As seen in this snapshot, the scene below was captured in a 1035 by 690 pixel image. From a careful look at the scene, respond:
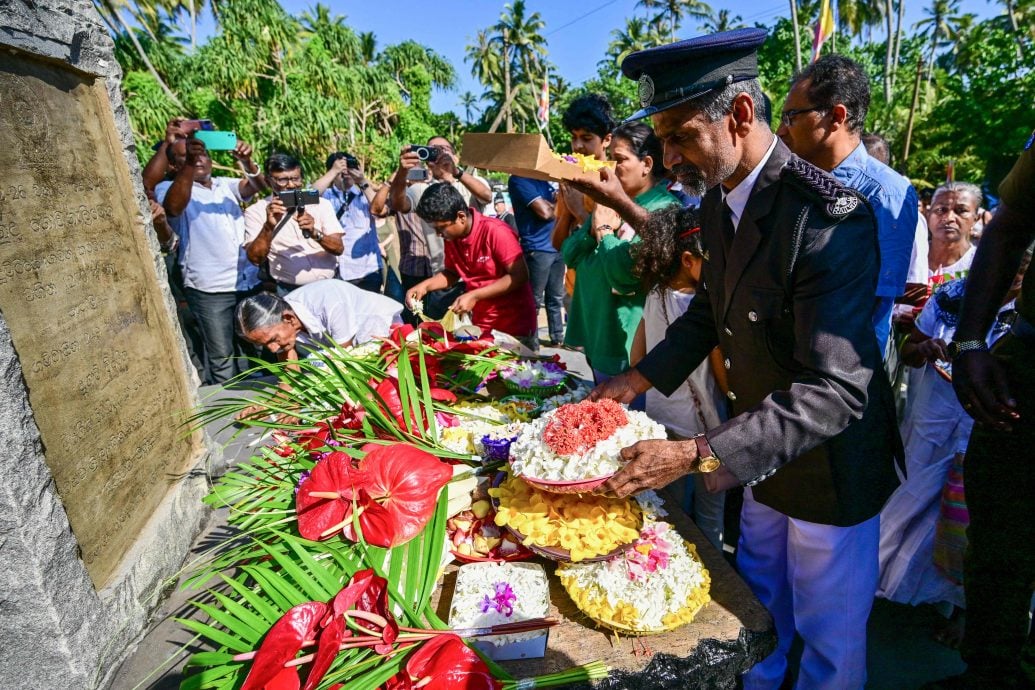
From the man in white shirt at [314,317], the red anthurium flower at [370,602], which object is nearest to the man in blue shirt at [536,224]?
the man in white shirt at [314,317]

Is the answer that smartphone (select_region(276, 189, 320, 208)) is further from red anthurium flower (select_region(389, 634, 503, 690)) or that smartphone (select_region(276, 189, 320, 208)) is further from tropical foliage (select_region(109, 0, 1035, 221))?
tropical foliage (select_region(109, 0, 1035, 221))

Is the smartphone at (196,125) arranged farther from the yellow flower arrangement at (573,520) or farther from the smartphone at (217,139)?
the yellow flower arrangement at (573,520)

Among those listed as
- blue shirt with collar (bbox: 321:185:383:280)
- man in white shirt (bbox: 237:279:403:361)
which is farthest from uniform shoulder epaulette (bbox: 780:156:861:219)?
blue shirt with collar (bbox: 321:185:383:280)

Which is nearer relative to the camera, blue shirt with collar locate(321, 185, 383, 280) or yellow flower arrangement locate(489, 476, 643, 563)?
yellow flower arrangement locate(489, 476, 643, 563)

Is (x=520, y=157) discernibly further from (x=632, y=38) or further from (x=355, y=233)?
(x=632, y=38)

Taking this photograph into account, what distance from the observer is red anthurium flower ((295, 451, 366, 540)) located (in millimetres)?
1517

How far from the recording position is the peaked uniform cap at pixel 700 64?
136 cm

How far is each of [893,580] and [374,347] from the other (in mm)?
2673

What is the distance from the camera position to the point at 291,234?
4.59 metres

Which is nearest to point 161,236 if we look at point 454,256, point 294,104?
point 454,256

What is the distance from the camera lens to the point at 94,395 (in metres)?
2.13

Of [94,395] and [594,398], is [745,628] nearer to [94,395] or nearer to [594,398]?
[594,398]

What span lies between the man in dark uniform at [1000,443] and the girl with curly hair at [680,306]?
2.54ft

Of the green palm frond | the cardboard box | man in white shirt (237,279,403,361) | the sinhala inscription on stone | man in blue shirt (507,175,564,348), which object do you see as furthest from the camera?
man in blue shirt (507,175,564,348)
